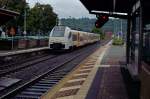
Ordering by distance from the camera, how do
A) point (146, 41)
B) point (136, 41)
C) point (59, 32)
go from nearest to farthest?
point (146, 41)
point (136, 41)
point (59, 32)

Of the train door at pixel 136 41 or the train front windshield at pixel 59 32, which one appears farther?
the train front windshield at pixel 59 32

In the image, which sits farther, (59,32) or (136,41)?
(59,32)

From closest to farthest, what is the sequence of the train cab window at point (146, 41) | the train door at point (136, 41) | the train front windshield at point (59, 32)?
the train cab window at point (146, 41), the train door at point (136, 41), the train front windshield at point (59, 32)

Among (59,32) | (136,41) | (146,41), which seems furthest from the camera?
(59,32)

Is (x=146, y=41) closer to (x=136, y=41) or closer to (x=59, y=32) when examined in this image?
(x=136, y=41)

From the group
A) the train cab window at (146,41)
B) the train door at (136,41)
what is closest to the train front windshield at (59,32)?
the train door at (136,41)

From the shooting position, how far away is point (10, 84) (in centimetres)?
1662

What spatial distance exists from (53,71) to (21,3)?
189 ft

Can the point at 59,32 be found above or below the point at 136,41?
above

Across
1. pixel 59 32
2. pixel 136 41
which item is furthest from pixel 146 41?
pixel 59 32

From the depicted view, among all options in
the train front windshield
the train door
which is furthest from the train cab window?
the train front windshield

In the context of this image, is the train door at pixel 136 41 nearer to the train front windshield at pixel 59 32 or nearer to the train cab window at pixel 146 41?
the train cab window at pixel 146 41

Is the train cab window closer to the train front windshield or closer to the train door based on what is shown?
the train door

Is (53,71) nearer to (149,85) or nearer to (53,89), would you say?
(53,89)
